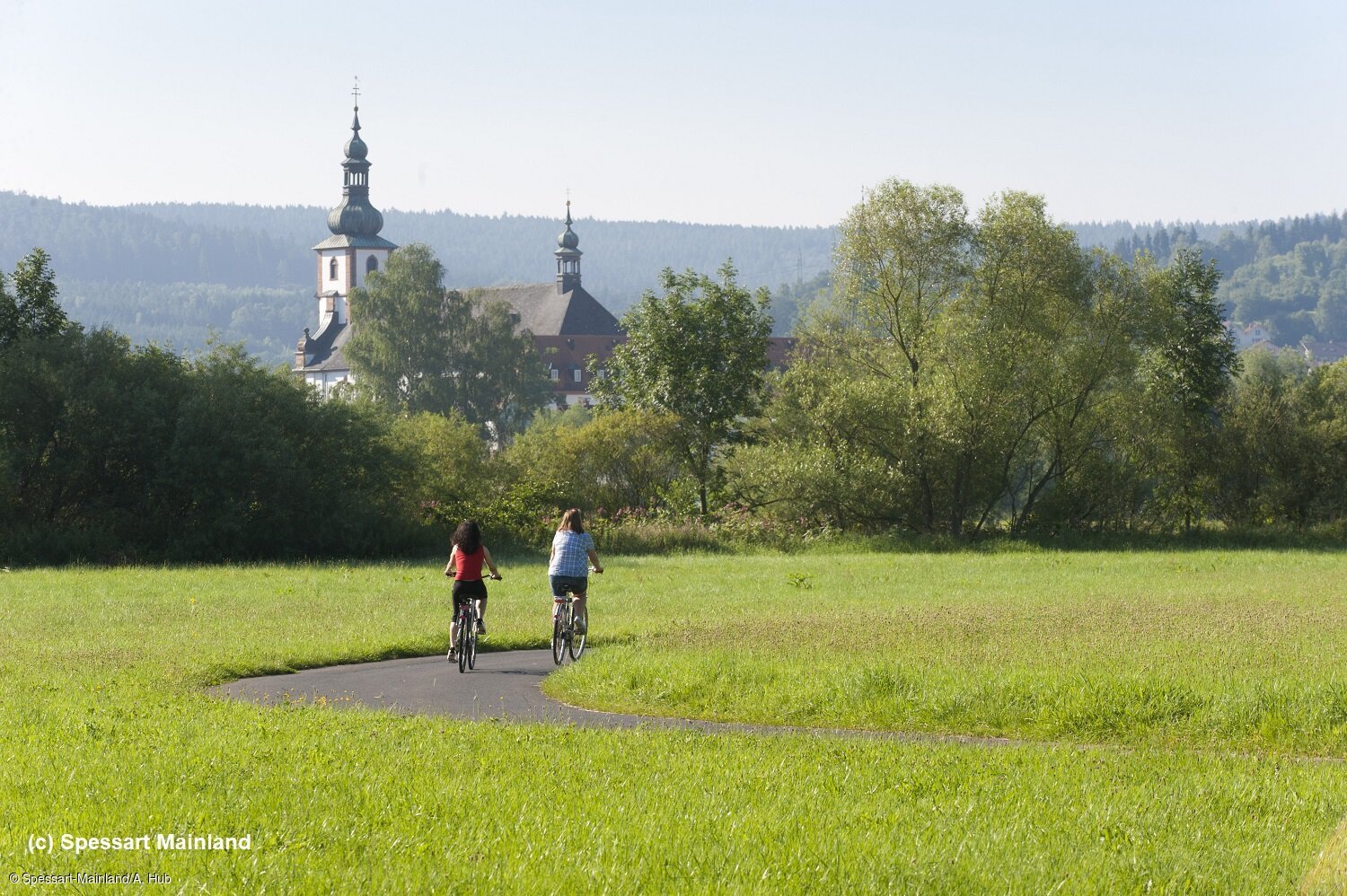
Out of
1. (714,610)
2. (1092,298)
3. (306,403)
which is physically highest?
(1092,298)

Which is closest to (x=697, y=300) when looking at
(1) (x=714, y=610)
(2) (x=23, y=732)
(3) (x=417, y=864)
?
(1) (x=714, y=610)

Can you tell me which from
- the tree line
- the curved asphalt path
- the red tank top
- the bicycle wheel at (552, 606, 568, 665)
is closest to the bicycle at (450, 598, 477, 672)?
the curved asphalt path

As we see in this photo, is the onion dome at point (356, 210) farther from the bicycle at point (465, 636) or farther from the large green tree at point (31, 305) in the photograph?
the bicycle at point (465, 636)

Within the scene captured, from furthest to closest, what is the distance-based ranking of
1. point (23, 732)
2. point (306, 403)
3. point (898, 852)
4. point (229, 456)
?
point (306, 403), point (229, 456), point (23, 732), point (898, 852)

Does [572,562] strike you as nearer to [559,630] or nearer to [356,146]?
[559,630]

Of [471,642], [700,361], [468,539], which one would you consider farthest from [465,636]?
[700,361]

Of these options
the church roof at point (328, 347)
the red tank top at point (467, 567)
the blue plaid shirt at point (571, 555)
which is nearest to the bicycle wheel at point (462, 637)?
the red tank top at point (467, 567)

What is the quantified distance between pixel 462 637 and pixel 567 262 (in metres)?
166

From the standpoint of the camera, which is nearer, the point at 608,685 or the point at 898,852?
the point at 898,852

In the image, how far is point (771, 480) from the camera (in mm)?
47875

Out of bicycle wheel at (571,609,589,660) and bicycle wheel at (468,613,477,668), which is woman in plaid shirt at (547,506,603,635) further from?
bicycle wheel at (468,613,477,668)

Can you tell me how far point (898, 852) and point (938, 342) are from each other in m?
42.2

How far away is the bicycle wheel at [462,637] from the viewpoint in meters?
17.6

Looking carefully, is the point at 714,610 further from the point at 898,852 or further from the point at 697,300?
the point at 697,300
